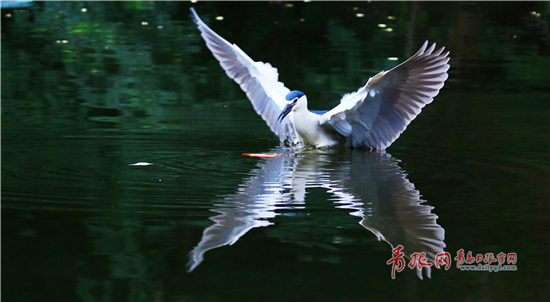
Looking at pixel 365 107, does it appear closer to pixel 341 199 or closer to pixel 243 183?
pixel 243 183

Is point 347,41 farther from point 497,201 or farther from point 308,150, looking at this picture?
point 497,201

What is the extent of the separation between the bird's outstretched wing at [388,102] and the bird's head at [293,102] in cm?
20

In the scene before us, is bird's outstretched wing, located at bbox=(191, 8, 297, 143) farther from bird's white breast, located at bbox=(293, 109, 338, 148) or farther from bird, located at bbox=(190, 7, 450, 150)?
bird's white breast, located at bbox=(293, 109, 338, 148)

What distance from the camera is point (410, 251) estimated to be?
4.15 meters

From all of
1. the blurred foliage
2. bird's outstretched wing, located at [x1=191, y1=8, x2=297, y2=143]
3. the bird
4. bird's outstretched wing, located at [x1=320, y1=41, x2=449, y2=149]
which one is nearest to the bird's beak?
the bird

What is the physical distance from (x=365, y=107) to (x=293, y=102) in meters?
0.54

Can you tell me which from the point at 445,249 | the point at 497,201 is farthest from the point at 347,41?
the point at 445,249

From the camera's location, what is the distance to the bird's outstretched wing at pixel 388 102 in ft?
20.9

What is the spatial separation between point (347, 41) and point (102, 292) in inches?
379

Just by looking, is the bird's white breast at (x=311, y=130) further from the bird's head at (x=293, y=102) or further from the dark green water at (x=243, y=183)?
the dark green water at (x=243, y=183)

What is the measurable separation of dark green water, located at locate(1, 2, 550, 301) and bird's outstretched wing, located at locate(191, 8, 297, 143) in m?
0.18

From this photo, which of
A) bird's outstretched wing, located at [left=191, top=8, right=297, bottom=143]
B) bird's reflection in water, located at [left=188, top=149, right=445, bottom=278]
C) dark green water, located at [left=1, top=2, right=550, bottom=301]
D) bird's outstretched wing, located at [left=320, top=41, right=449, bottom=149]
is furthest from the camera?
bird's outstretched wing, located at [left=191, top=8, right=297, bottom=143]

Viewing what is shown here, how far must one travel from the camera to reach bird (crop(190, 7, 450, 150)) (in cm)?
639

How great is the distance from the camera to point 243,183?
543 centimetres
